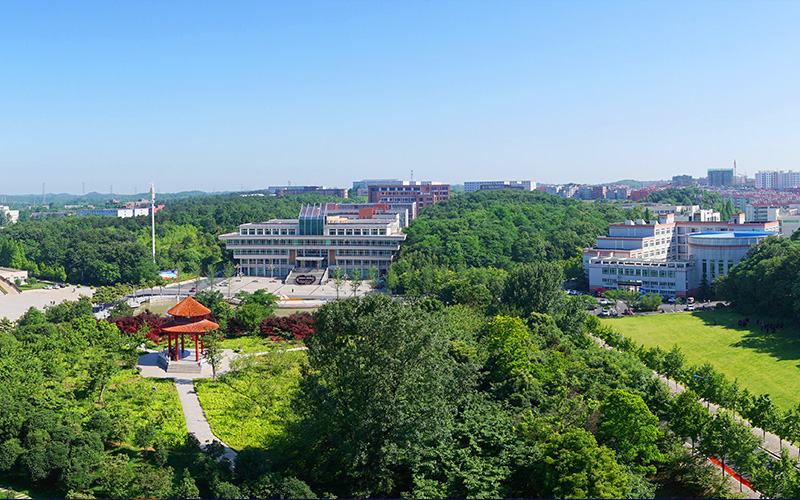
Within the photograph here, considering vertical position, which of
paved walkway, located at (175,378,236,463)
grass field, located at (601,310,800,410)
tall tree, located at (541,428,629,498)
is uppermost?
tall tree, located at (541,428,629,498)

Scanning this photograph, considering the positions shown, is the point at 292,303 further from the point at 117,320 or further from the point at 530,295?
the point at 530,295

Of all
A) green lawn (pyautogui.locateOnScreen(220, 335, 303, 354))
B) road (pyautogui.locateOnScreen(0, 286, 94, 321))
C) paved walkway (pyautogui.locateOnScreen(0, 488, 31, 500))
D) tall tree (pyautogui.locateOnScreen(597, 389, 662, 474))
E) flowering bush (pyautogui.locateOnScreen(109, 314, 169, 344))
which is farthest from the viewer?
road (pyautogui.locateOnScreen(0, 286, 94, 321))

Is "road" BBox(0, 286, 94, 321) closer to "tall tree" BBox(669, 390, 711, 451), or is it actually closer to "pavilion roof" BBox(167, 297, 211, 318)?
"pavilion roof" BBox(167, 297, 211, 318)

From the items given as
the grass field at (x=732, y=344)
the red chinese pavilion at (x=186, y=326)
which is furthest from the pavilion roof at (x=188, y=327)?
the grass field at (x=732, y=344)

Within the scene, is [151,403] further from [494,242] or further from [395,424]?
[494,242]

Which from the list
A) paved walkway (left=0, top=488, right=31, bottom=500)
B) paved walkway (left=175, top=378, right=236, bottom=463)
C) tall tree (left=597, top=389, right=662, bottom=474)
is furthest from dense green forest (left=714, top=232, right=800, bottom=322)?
paved walkway (left=0, top=488, right=31, bottom=500)

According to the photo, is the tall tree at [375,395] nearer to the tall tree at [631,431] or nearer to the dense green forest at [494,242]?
the tall tree at [631,431]

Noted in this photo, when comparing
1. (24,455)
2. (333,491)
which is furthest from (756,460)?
(24,455)

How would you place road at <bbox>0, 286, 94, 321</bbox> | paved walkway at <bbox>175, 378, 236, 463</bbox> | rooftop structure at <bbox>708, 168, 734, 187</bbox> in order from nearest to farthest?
paved walkway at <bbox>175, 378, 236, 463</bbox>
road at <bbox>0, 286, 94, 321</bbox>
rooftop structure at <bbox>708, 168, 734, 187</bbox>
